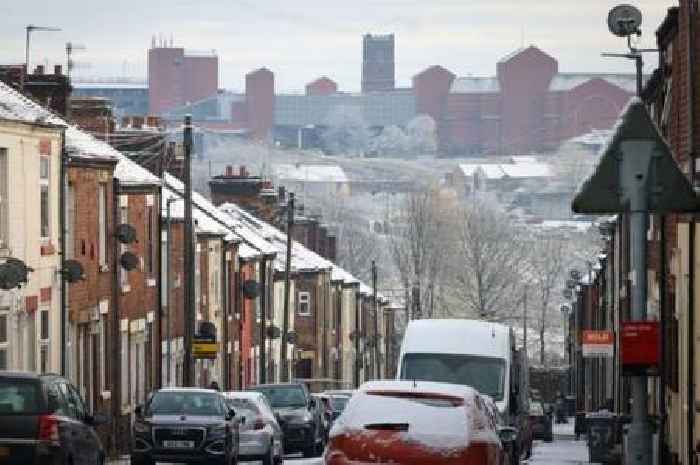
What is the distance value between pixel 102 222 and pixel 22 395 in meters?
23.1

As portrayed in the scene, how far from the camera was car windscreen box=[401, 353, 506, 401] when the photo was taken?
3972cm

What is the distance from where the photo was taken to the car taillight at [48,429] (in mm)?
26906

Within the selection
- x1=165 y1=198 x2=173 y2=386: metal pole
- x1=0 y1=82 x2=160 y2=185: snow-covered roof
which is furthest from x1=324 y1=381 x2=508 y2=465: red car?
x1=165 y1=198 x2=173 y2=386: metal pole

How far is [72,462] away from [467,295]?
386ft

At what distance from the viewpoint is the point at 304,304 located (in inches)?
3403

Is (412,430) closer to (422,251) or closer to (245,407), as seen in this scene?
(245,407)

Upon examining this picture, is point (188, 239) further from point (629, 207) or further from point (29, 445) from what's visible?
point (629, 207)

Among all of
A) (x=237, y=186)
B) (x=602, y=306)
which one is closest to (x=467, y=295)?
(x=237, y=186)

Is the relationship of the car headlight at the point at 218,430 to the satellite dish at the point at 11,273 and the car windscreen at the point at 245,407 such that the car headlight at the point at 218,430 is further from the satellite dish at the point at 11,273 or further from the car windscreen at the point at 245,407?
the satellite dish at the point at 11,273

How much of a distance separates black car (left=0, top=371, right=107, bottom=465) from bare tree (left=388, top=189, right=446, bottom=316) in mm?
110092

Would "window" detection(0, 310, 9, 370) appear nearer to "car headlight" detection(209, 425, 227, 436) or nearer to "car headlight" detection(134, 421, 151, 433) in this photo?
"car headlight" detection(134, 421, 151, 433)

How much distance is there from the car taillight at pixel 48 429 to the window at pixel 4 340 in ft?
47.9

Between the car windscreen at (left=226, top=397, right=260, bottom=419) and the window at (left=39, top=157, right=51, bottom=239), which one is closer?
the car windscreen at (left=226, top=397, right=260, bottom=419)

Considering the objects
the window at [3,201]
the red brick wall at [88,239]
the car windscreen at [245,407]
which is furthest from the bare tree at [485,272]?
the window at [3,201]
